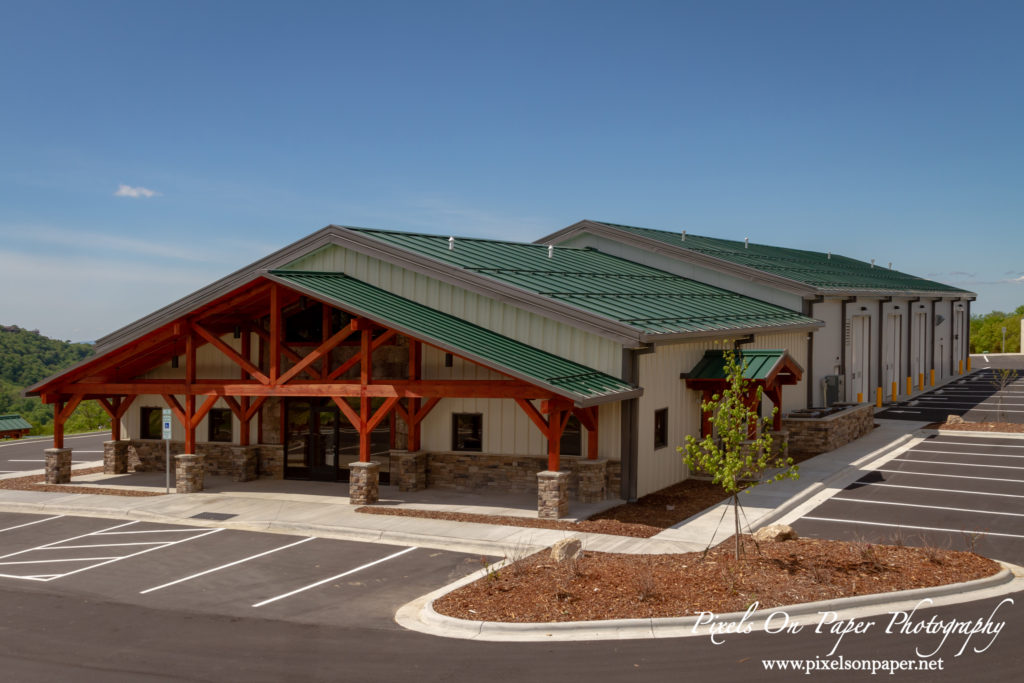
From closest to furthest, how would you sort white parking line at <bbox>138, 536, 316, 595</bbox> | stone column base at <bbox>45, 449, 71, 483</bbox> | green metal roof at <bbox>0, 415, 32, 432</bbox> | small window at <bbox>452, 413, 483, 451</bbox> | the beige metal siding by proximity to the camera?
white parking line at <bbox>138, 536, 316, 595</bbox>
the beige metal siding
small window at <bbox>452, 413, 483, 451</bbox>
stone column base at <bbox>45, 449, 71, 483</bbox>
green metal roof at <bbox>0, 415, 32, 432</bbox>

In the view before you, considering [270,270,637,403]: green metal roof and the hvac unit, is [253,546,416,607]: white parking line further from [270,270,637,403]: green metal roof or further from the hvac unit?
the hvac unit

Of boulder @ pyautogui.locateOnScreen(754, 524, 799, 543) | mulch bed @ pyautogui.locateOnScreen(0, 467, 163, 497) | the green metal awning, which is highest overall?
the green metal awning

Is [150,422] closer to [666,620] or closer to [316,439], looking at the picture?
[316,439]

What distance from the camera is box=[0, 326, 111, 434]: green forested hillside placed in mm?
77312

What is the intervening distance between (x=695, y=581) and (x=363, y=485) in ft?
31.4

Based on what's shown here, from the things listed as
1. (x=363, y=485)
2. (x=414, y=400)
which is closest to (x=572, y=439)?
(x=414, y=400)

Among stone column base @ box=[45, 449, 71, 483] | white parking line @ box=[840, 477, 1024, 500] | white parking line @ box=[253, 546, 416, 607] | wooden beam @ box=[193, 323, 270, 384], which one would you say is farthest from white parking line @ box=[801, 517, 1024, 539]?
stone column base @ box=[45, 449, 71, 483]

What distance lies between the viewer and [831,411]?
31.1 metres

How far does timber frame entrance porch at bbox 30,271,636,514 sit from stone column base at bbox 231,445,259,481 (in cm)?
28

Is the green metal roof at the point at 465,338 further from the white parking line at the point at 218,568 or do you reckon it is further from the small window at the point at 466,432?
the white parking line at the point at 218,568

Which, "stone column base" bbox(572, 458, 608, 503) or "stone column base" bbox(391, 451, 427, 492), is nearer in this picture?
"stone column base" bbox(572, 458, 608, 503)

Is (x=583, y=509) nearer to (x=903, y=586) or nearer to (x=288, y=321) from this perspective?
(x=903, y=586)

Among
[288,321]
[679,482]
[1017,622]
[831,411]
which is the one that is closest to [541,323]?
[679,482]

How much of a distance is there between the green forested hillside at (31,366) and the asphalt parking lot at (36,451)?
90.9 ft
